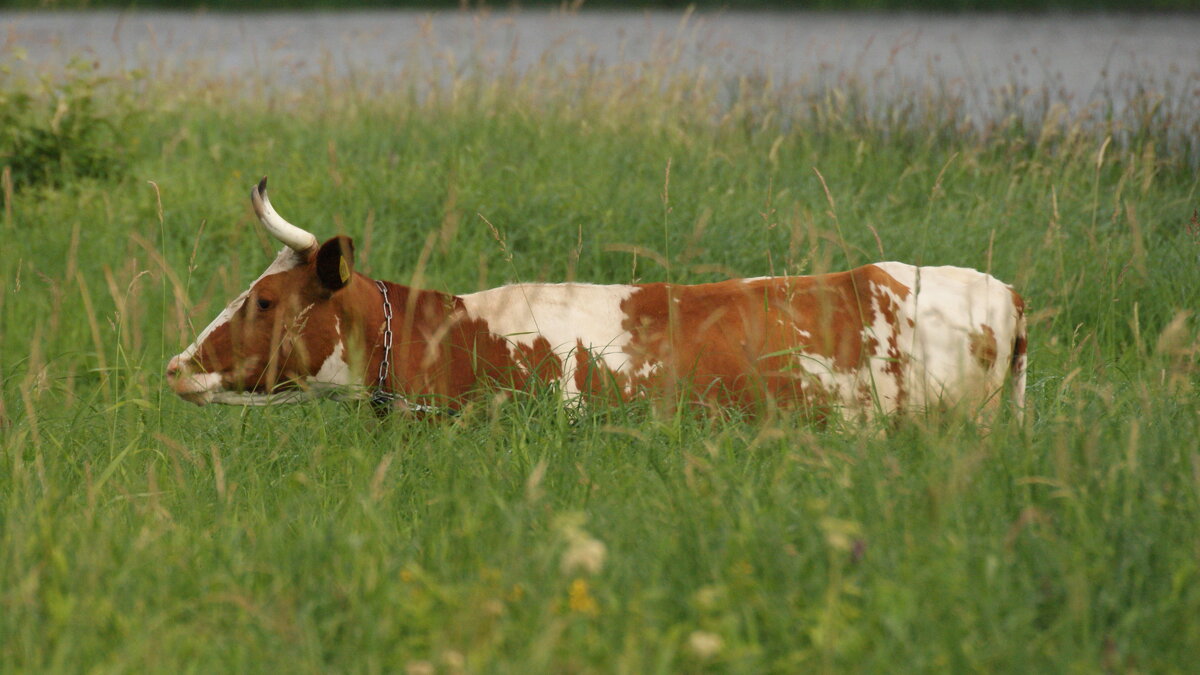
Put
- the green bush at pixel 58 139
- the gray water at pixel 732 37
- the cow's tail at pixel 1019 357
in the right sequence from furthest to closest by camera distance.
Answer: the gray water at pixel 732 37 < the green bush at pixel 58 139 < the cow's tail at pixel 1019 357

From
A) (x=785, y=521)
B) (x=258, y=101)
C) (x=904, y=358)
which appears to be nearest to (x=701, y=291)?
(x=904, y=358)

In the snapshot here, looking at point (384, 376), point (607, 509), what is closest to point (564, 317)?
point (384, 376)

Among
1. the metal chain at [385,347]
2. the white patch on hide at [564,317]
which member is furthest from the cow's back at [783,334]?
the metal chain at [385,347]

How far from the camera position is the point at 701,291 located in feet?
14.5

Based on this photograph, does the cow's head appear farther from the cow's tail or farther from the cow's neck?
the cow's tail

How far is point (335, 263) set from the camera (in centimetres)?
412

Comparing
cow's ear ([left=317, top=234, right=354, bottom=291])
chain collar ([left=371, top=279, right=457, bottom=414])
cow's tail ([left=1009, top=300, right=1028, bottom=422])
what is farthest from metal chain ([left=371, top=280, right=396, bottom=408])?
cow's tail ([left=1009, top=300, right=1028, bottom=422])

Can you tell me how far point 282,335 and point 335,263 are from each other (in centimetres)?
32

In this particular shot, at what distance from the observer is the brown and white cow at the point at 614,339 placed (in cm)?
418

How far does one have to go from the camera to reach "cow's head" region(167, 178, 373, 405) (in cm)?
414

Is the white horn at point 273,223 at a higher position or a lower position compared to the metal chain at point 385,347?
higher

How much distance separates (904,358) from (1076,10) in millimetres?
23640

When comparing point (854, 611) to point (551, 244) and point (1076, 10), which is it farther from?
point (1076, 10)

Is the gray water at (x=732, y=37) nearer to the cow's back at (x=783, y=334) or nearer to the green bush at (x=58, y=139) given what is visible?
the green bush at (x=58, y=139)
